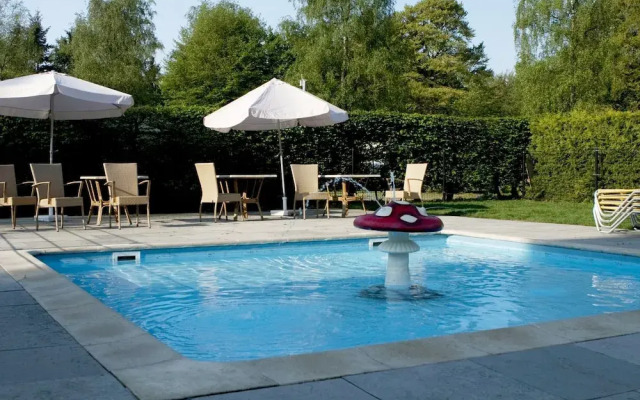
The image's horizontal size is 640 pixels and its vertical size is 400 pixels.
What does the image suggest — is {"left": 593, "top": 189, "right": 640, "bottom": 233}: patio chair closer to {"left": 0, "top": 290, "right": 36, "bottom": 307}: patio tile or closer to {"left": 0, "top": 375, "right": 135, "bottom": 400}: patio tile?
{"left": 0, "top": 290, "right": 36, "bottom": 307}: patio tile

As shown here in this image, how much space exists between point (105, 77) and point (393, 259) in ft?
90.6

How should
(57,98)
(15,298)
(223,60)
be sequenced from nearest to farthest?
(15,298), (57,98), (223,60)

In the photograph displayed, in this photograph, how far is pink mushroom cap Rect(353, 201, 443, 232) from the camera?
5.11 meters

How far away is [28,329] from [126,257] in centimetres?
355

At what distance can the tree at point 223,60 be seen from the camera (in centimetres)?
3400

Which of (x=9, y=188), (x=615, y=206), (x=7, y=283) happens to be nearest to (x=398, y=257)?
(x=7, y=283)

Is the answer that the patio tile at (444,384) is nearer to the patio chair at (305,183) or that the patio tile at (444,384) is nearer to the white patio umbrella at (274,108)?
the white patio umbrella at (274,108)

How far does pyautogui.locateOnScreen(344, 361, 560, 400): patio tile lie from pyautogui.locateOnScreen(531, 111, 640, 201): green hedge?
1269 cm

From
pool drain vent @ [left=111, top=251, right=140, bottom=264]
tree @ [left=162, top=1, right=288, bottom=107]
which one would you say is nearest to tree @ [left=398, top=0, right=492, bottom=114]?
tree @ [left=162, top=1, right=288, bottom=107]

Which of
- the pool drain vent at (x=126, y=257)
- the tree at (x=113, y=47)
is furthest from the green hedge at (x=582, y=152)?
the tree at (x=113, y=47)

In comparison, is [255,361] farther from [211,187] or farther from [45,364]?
[211,187]

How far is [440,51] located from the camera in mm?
36031

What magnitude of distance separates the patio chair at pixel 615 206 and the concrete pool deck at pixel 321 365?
506 centimetres

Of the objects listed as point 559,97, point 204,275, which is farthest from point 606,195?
point 559,97
